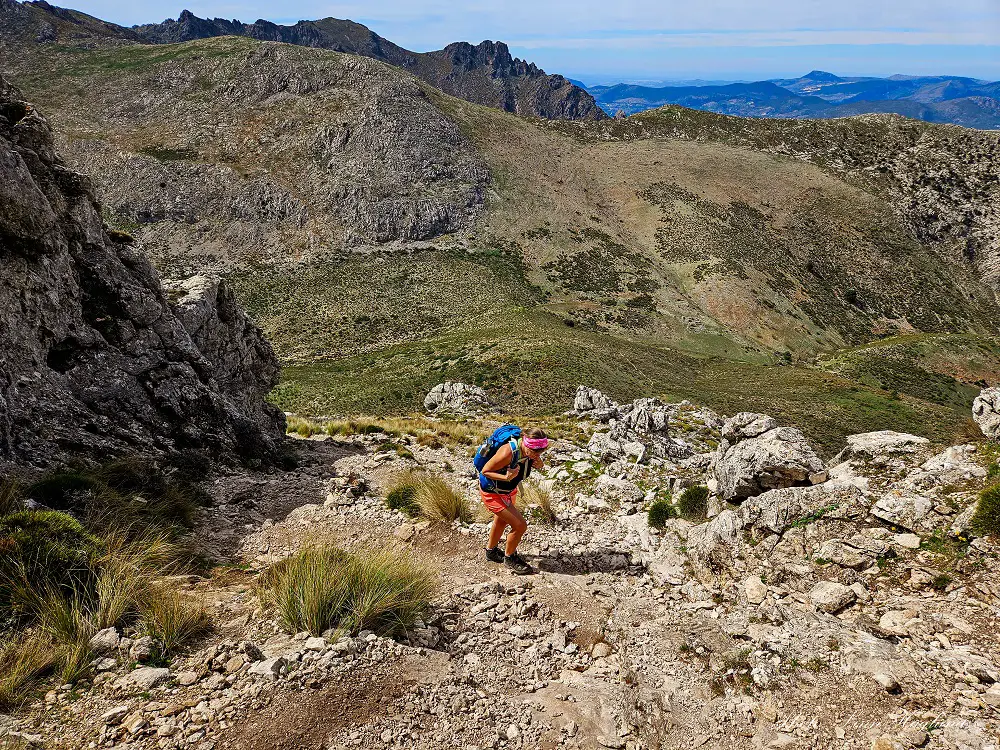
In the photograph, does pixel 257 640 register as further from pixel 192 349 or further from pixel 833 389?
pixel 833 389

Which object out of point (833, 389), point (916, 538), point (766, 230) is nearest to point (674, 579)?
point (916, 538)

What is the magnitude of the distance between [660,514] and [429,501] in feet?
17.2

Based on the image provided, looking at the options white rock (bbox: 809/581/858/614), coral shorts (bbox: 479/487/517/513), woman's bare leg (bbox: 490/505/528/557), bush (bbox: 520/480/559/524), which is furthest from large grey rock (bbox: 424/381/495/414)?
white rock (bbox: 809/581/858/614)

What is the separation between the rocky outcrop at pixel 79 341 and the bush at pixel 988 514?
1560cm

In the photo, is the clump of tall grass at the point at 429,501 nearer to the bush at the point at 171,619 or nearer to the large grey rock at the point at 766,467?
the bush at the point at 171,619

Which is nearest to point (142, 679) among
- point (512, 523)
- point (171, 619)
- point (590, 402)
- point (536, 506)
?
point (171, 619)

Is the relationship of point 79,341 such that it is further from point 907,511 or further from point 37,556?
point 907,511

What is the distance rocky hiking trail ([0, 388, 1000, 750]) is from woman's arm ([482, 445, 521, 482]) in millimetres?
1748

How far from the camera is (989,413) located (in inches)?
486

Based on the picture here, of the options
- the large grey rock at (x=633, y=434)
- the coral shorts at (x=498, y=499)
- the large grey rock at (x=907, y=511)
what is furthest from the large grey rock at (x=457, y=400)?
the large grey rock at (x=907, y=511)

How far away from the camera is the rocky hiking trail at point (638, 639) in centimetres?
505

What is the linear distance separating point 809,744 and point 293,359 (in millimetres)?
52275

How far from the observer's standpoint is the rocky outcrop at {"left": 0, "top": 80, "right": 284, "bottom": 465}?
10375 millimetres

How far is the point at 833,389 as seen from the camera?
44.6 metres
